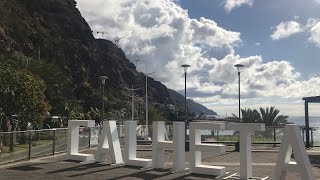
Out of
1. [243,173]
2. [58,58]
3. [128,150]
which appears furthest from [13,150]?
[58,58]

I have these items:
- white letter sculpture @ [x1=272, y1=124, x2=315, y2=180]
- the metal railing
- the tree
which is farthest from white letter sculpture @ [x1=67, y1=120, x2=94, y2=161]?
the tree

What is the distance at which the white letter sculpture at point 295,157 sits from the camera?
1315 cm

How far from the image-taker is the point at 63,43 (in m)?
129

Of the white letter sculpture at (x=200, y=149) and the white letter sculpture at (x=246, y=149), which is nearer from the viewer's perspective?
the white letter sculpture at (x=246, y=149)

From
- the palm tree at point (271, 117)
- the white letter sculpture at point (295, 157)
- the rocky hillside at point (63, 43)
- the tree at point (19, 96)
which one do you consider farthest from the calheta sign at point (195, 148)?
the rocky hillside at point (63, 43)

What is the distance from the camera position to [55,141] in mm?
22938

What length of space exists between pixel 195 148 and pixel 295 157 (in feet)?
13.4

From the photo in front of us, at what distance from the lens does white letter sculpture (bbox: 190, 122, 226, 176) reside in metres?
15.9

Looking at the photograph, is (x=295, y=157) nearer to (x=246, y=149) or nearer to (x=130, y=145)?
(x=246, y=149)

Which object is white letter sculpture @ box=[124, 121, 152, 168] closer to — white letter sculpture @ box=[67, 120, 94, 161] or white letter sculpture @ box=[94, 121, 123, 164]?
white letter sculpture @ box=[94, 121, 123, 164]

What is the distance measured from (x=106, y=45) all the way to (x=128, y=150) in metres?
178

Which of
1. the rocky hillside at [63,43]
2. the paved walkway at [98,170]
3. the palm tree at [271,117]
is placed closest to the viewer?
the paved walkway at [98,170]

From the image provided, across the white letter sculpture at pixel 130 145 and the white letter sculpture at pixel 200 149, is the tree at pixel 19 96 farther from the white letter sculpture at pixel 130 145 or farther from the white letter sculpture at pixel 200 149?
the white letter sculpture at pixel 200 149

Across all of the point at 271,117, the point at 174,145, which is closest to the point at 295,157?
the point at 174,145
